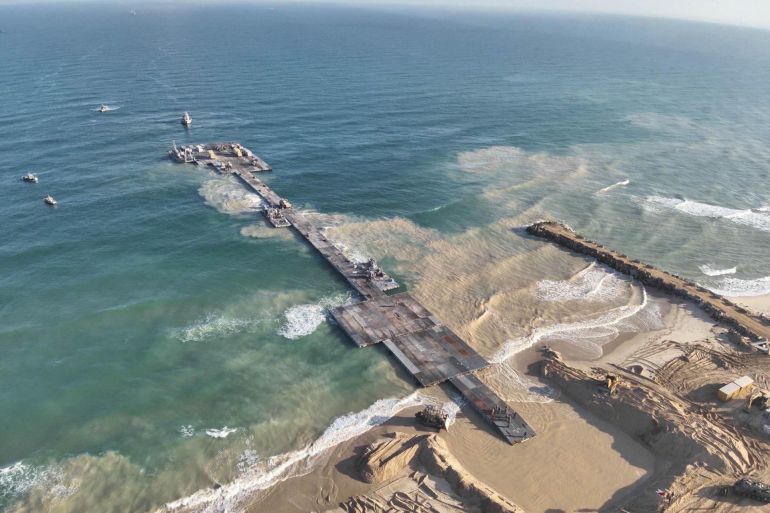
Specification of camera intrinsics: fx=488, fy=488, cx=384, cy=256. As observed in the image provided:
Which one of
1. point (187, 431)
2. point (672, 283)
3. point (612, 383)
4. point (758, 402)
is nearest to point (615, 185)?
point (672, 283)

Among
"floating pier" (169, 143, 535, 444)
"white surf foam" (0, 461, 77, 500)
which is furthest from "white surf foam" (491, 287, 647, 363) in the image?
"white surf foam" (0, 461, 77, 500)

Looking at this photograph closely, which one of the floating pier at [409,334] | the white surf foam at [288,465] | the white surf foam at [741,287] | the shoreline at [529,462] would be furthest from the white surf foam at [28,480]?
the white surf foam at [741,287]

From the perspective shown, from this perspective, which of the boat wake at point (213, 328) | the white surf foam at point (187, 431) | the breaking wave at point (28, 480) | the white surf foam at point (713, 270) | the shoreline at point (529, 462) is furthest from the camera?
the white surf foam at point (713, 270)

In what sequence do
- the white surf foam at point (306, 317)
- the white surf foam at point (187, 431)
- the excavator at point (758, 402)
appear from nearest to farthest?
the white surf foam at point (187, 431) → the excavator at point (758, 402) → the white surf foam at point (306, 317)

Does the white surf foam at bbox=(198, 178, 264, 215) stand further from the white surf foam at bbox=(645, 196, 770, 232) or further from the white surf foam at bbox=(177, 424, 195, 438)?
the white surf foam at bbox=(645, 196, 770, 232)

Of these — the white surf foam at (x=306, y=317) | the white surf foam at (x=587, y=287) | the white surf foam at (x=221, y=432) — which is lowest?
the white surf foam at (x=221, y=432)

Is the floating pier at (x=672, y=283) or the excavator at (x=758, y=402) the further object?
the floating pier at (x=672, y=283)

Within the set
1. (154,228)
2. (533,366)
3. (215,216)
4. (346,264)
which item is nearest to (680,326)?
(533,366)

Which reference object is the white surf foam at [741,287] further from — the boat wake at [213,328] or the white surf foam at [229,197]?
the white surf foam at [229,197]
